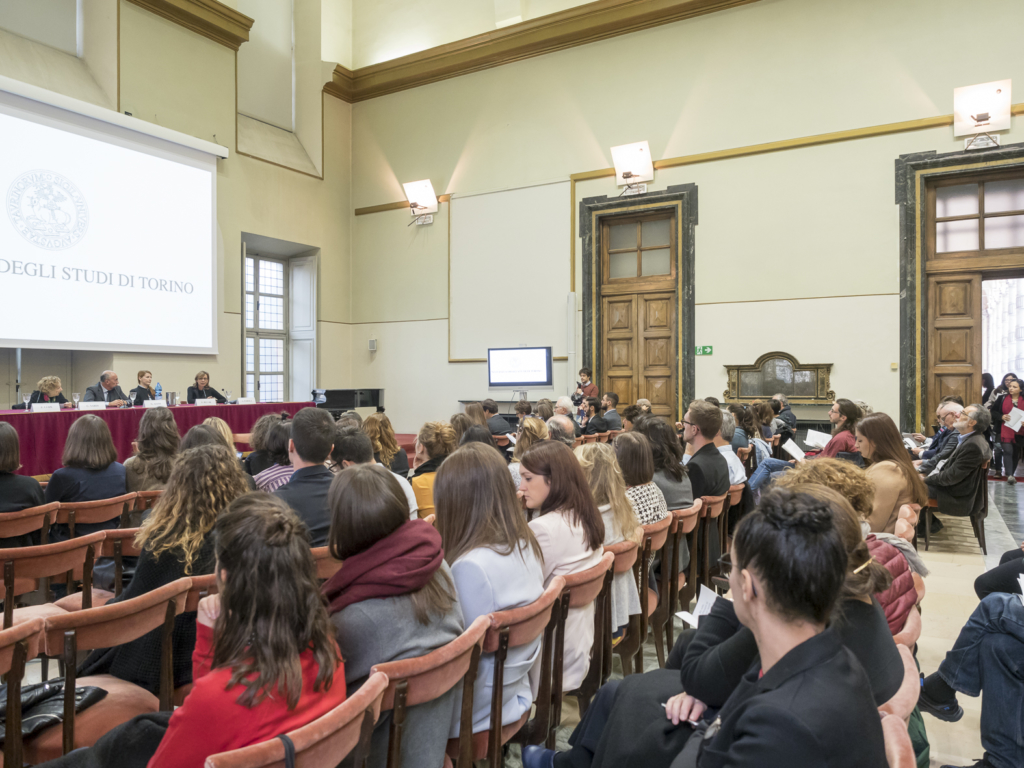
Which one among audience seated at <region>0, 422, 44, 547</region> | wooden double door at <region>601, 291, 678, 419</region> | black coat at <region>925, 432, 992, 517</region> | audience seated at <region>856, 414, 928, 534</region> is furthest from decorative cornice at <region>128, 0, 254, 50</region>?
black coat at <region>925, 432, 992, 517</region>

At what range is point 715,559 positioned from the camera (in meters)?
3.33

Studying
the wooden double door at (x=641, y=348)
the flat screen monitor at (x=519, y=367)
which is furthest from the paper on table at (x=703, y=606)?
the flat screen monitor at (x=519, y=367)

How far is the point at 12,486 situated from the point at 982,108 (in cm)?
964

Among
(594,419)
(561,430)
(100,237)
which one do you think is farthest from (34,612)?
(100,237)

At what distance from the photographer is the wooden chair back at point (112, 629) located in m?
1.40

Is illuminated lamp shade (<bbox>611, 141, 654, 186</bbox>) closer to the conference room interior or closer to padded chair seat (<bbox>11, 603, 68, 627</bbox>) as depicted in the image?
the conference room interior

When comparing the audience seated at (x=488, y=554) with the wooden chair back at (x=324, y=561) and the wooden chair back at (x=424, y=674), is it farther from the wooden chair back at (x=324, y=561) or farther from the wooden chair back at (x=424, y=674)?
the wooden chair back at (x=324, y=561)

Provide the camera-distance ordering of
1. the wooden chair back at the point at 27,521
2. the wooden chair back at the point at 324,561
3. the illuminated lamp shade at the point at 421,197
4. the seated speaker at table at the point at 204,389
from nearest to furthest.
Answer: the wooden chair back at the point at 324,561
the wooden chair back at the point at 27,521
the seated speaker at table at the point at 204,389
the illuminated lamp shade at the point at 421,197

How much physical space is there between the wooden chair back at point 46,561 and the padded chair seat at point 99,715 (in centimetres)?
50

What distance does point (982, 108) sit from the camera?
25.1ft

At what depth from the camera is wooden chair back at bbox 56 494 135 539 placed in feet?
9.20

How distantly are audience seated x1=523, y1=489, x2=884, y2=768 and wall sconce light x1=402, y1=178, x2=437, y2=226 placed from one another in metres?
10.6

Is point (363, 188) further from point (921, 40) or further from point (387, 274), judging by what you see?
point (921, 40)

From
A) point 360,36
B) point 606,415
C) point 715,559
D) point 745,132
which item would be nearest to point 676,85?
point 745,132
